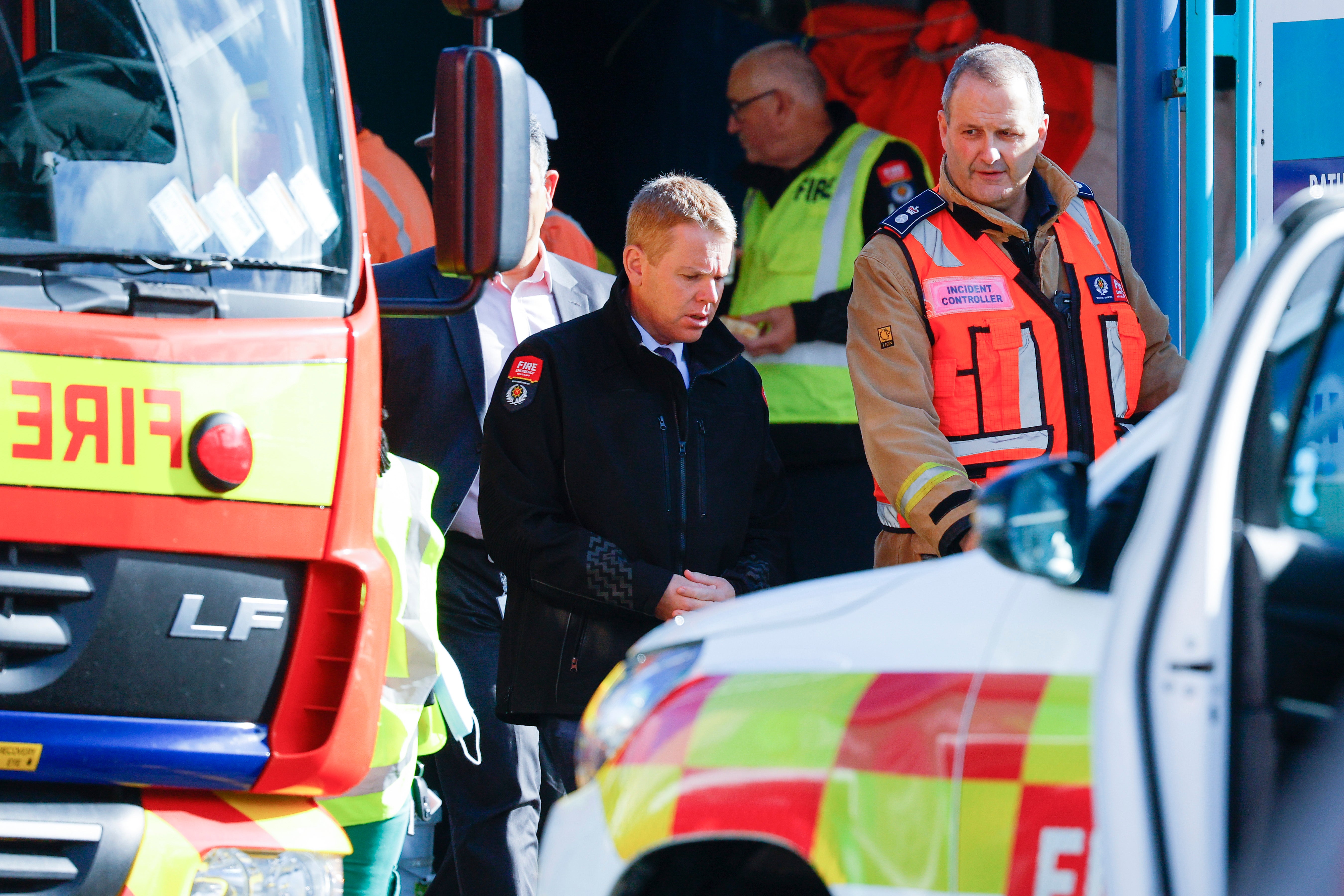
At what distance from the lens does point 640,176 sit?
7125mm

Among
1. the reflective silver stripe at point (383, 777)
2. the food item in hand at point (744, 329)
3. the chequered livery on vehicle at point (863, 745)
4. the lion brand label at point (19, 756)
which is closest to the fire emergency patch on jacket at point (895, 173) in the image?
the food item in hand at point (744, 329)

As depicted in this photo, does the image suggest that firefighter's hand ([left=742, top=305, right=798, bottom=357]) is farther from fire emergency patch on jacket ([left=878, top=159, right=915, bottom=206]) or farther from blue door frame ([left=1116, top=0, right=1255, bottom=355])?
blue door frame ([left=1116, top=0, right=1255, bottom=355])

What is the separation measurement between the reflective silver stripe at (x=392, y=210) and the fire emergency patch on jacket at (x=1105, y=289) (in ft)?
11.2

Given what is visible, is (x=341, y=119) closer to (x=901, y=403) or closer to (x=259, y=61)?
(x=259, y=61)

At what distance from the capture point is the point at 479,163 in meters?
3.01

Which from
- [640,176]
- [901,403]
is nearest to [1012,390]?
[901,403]

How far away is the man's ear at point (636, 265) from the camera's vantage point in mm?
3676

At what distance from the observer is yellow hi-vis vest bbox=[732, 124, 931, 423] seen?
552cm

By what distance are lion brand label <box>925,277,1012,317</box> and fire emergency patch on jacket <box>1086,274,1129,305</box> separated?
0.69 ft

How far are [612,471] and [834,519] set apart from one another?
7.33 ft

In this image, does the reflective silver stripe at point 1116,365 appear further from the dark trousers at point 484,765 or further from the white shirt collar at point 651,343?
the dark trousers at point 484,765

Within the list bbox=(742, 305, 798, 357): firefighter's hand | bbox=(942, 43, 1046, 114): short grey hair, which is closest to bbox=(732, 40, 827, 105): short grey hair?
bbox=(742, 305, 798, 357): firefighter's hand

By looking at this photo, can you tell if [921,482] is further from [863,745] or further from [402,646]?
[863,745]

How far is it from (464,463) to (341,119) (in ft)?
4.01
